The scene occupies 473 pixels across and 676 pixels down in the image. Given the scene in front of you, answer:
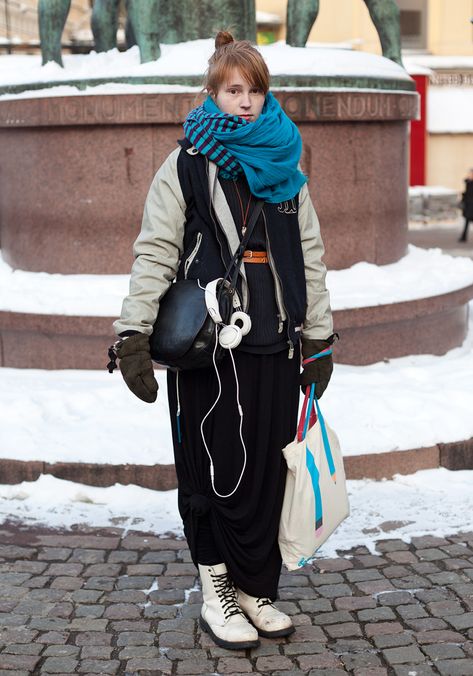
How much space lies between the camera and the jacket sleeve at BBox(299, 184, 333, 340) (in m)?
3.73

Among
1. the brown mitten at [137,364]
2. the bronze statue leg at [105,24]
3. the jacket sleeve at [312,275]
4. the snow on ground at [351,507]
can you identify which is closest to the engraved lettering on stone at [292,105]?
the bronze statue leg at [105,24]

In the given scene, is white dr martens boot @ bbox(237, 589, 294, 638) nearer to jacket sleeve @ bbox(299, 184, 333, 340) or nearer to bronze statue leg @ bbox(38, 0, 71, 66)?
jacket sleeve @ bbox(299, 184, 333, 340)

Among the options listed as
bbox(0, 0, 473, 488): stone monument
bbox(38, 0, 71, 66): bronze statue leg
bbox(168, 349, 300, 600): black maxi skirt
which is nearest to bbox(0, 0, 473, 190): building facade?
bbox(38, 0, 71, 66): bronze statue leg

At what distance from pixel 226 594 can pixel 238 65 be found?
174 centimetres

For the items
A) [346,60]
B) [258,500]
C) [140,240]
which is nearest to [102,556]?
[258,500]

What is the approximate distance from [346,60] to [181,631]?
451cm

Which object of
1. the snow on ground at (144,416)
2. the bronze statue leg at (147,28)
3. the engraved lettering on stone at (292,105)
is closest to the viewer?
the snow on ground at (144,416)

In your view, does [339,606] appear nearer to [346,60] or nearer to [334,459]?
[334,459]

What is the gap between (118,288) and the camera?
6.86 meters

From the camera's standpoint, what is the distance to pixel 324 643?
3.78 metres

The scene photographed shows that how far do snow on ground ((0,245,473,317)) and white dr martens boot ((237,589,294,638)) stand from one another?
9.41 ft

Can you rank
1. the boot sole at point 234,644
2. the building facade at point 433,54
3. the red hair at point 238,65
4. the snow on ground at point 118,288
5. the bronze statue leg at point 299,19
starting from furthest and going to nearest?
the building facade at point 433,54
the bronze statue leg at point 299,19
the snow on ground at point 118,288
the boot sole at point 234,644
the red hair at point 238,65

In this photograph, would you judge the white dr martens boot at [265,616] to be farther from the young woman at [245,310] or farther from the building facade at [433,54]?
the building facade at [433,54]

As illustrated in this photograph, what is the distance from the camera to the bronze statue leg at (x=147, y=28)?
7145 millimetres
